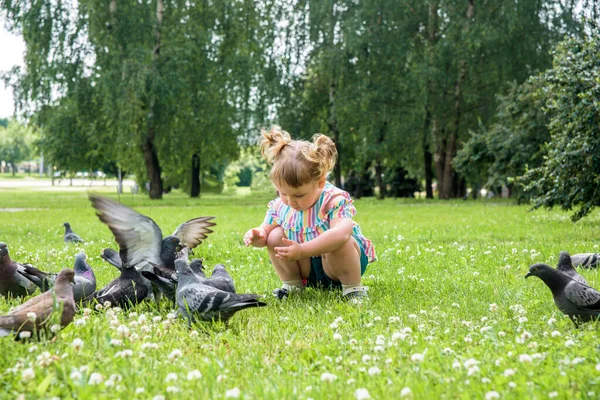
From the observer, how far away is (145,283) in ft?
15.8

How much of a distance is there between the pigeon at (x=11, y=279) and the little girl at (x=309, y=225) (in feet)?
6.01

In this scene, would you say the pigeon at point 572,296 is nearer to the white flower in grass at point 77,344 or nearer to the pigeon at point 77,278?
the white flower in grass at point 77,344

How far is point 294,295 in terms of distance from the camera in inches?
211

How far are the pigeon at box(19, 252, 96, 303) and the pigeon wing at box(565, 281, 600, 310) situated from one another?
135 inches

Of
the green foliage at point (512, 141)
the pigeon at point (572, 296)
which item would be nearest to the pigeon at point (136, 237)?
the pigeon at point (572, 296)

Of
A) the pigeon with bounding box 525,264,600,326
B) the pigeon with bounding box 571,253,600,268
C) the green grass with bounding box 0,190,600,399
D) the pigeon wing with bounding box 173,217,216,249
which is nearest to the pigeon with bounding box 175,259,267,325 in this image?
the green grass with bounding box 0,190,600,399

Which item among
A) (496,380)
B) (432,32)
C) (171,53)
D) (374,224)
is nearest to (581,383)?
(496,380)

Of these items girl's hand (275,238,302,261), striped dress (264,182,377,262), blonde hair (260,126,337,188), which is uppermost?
blonde hair (260,126,337,188)

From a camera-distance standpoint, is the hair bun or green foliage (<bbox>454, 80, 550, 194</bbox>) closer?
the hair bun

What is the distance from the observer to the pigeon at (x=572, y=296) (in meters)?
3.91

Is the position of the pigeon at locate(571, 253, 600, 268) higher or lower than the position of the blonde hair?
lower

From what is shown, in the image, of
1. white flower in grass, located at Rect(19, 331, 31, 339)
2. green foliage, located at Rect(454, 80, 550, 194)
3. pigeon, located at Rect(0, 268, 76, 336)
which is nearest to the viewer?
white flower in grass, located at Rect(19, 331, 31, 339)

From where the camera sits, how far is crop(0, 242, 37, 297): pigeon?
195 inches

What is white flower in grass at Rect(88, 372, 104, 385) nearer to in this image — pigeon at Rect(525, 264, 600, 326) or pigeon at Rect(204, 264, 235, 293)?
pigeon at Rect(204, 264, 235, 293)
